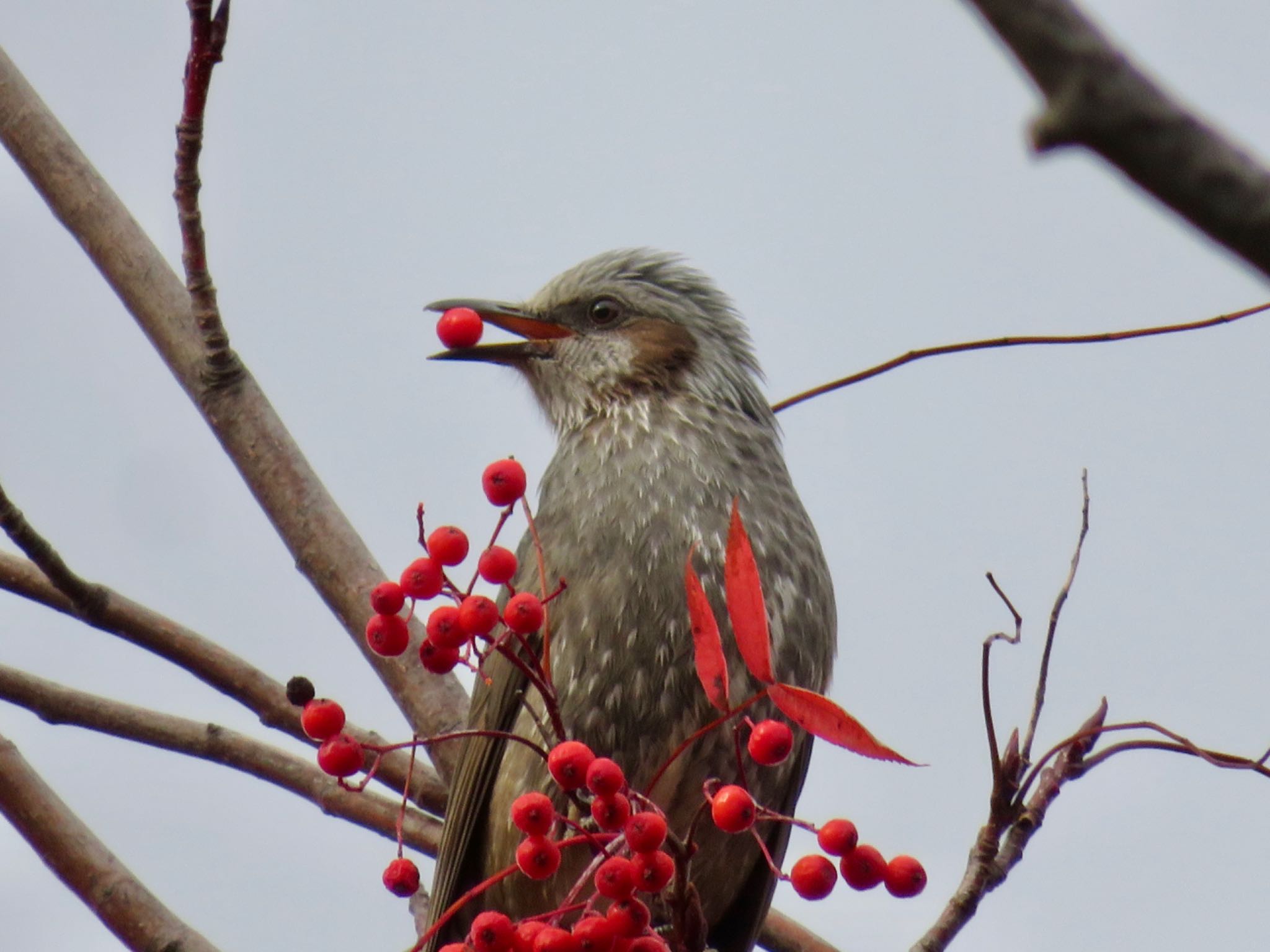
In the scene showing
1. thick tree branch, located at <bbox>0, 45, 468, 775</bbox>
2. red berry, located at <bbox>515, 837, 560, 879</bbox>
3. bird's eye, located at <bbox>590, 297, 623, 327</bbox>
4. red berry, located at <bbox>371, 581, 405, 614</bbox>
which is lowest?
red berry, located at <bbox>515, 837, 560, 879</bbox>

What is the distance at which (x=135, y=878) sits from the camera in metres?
2.52

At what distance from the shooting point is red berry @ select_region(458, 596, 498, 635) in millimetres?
1960

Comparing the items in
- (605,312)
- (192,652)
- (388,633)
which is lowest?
(388,633)

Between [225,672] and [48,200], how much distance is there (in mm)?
1098

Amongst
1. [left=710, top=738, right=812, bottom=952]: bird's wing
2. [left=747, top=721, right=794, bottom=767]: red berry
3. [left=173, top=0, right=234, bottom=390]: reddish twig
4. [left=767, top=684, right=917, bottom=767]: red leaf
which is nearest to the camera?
[left=767, top=684, right=917, bottom=767]: red leaf

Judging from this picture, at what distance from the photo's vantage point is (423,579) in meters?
2.08

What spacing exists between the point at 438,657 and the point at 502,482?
257 millimetres

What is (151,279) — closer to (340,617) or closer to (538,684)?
(340,617)

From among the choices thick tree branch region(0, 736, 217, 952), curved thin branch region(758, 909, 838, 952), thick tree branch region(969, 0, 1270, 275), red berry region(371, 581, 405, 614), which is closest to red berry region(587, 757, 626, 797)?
red berry region(371, 581, 405, 614)

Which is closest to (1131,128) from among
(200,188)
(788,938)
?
(200,188)

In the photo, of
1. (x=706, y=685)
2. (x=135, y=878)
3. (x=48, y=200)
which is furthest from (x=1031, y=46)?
(x=48, y=200)

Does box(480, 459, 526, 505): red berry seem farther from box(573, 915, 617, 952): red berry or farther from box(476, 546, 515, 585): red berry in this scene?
box(573, 915, 617, 952): red berry

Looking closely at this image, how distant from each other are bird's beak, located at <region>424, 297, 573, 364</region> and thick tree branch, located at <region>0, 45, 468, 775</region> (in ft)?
2.31

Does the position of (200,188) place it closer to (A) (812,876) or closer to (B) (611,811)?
(B) (611,811)
